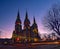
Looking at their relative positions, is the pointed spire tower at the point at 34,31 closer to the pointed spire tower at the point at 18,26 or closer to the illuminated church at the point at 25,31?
the illuminated church at the point at 25,31

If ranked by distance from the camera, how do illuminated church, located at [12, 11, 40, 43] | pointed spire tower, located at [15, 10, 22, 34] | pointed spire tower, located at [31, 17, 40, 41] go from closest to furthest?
pointed spire tower, located at [31, 17, 40, 41]
illuminated church, located at [12, 11, 40, 43]
pointed spire tower, located at [15, 10, 22, 34]

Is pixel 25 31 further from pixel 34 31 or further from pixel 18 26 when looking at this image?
pixel 34 31

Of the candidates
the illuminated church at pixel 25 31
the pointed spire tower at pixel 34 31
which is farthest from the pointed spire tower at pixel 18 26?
the pointed spire tower at pixel 34 31

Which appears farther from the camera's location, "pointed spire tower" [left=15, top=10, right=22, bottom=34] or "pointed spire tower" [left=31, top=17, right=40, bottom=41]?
"pointed spire tower" [left=15, top=10, right=22, bottom=34]

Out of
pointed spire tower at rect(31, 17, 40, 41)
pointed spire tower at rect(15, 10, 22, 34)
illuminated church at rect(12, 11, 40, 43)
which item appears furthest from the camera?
pointed spire tower at rect(15, 10, 22, 34)

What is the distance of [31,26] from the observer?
11919cm

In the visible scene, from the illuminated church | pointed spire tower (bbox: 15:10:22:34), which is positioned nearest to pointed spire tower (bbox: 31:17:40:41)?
the illuminated church

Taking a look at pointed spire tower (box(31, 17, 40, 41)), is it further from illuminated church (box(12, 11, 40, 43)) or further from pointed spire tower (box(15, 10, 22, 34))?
pointed spire tower (box(15, 10, 22, 34))

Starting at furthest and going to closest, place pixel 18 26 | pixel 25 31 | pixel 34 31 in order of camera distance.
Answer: pixel 34 31
pixel 18 26
pixel 25 31

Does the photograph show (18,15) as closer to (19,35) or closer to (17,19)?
(17,19)

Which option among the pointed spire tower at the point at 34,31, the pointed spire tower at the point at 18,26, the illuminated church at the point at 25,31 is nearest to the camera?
the pointed spire tower at the point at 34,31

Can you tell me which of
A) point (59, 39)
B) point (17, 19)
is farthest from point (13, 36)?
point (59, 39)

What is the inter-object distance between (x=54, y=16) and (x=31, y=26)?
88.9m

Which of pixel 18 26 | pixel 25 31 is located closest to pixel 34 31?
pixel 25 31
